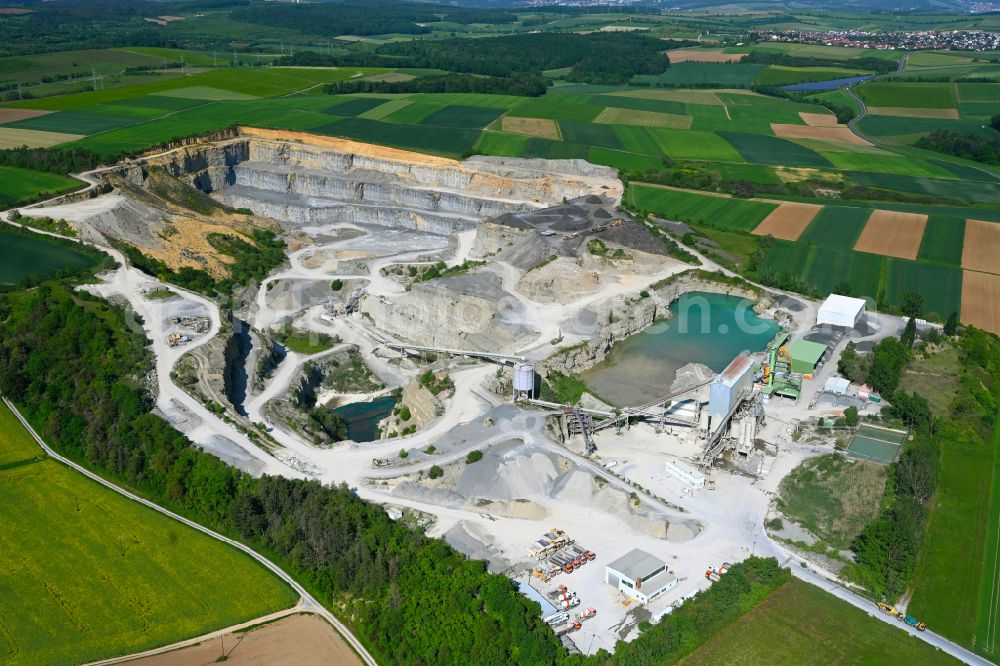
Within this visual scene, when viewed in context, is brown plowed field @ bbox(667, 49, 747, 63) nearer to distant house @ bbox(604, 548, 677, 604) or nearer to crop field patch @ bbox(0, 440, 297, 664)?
distant house @ bbox(604, 548, 677, 604)

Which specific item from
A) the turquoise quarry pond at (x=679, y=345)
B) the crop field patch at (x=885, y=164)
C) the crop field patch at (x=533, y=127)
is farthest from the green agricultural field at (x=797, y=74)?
the turquoise quarry pond at (x=679, y=345)

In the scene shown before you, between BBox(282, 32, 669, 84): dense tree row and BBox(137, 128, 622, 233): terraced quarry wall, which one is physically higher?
BBox(282, 32, 669, 84): dense tree row

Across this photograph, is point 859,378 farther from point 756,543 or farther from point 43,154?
point 43,154

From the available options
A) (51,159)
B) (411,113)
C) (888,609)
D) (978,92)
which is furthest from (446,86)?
(888,609)

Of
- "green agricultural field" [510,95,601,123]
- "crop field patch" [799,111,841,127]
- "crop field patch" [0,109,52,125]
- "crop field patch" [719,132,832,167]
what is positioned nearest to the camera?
"crop field patch" [719,132,832,167]

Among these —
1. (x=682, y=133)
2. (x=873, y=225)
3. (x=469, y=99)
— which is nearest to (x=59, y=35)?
(x=469, y=99)

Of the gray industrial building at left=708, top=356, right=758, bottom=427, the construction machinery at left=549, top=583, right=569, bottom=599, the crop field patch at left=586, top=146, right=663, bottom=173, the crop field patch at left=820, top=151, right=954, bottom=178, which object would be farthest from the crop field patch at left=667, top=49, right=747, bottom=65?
the construction machinery at left=549, top=583, right=569, bottom=599

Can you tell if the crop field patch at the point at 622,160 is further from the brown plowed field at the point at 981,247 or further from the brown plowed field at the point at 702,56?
the brown plowed field at the point at 702,56
